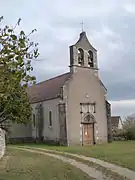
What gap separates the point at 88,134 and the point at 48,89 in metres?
8.36

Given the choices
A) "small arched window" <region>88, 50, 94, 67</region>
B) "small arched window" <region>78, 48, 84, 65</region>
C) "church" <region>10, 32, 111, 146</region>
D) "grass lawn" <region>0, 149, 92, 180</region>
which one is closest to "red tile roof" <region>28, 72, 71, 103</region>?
"church" <region>10, 32, 111, 146</region>

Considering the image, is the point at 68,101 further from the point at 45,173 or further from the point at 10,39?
the point at 10,39

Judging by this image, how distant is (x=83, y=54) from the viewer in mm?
39688

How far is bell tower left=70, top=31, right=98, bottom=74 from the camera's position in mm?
38844

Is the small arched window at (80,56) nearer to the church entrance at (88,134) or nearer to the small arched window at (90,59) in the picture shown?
the small arched window at (90,59)

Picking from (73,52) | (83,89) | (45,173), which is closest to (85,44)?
(73,52)

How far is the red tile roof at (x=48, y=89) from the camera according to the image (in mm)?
39919

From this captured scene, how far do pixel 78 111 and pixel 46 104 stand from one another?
4759 mm

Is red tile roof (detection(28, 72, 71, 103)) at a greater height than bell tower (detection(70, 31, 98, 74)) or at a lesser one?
lesser

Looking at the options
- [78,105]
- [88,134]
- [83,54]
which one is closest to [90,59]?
[83,54]

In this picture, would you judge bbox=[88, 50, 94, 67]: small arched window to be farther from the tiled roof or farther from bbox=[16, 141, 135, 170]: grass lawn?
bbox=[16, 141, 135, 170]: grass lawn

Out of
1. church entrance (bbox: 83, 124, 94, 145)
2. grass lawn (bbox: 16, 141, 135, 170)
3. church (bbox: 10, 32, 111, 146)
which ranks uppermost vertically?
church (bbox: 10, 32, 111, 146)

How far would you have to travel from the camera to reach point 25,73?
23.6ft

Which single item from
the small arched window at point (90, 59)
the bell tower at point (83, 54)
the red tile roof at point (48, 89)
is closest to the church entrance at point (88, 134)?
the red tile roof at point (48, 89)
